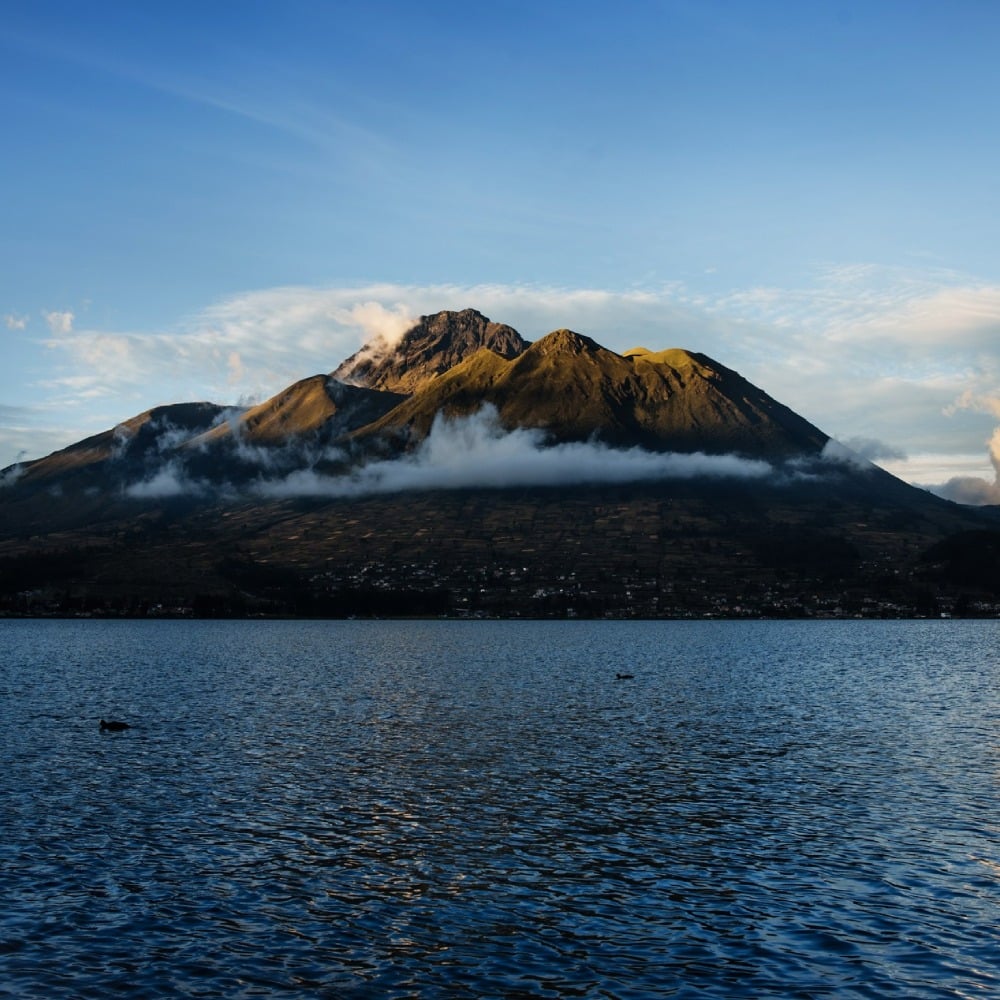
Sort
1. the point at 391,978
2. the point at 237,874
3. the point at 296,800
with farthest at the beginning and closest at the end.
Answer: the point at 296,800, the point at 237,874, the point at 391,978

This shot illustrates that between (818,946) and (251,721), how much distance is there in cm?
7515

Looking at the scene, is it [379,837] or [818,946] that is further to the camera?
[379,837]

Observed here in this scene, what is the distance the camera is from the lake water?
3441cm

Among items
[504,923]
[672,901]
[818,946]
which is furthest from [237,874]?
[818,946]

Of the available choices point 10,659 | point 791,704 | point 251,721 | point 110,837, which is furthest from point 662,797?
point 10,659

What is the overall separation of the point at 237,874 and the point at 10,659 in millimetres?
175002

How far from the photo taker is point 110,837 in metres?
52.3

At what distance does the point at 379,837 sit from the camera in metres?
52.9

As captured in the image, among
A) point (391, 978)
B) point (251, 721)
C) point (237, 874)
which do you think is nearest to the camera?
point (391, 978)

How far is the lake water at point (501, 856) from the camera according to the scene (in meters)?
34.4

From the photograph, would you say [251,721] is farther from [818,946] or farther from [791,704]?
[818,946]

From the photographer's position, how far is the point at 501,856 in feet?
161

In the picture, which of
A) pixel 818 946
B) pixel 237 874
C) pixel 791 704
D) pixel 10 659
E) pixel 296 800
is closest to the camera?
pixel 818 946

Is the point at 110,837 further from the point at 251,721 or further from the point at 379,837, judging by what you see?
the point at 251,721
